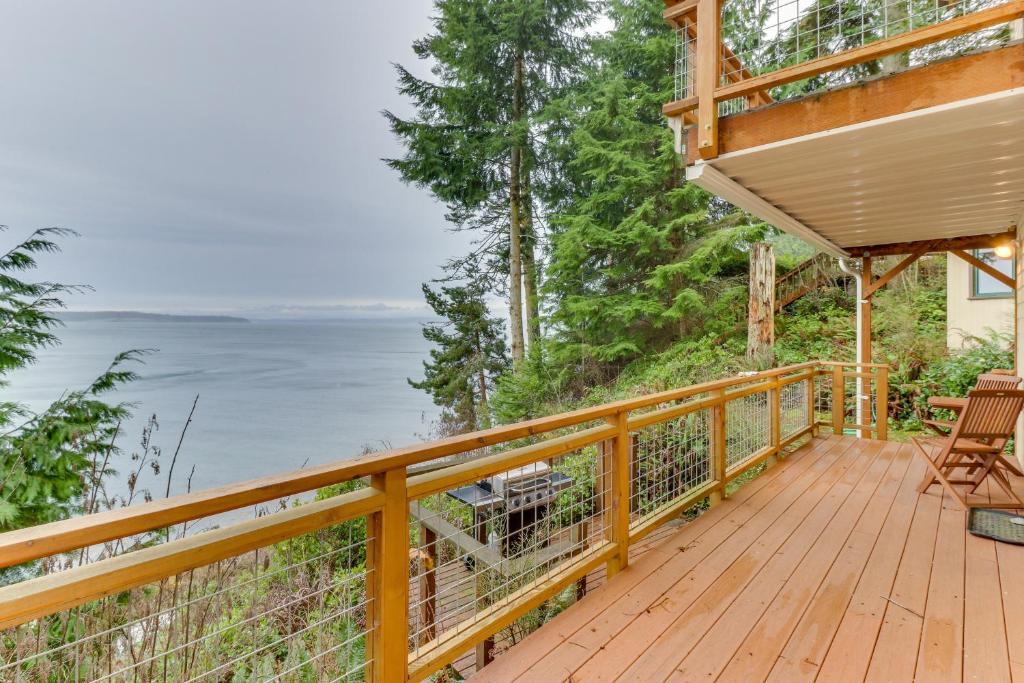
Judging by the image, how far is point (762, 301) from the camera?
8.76m

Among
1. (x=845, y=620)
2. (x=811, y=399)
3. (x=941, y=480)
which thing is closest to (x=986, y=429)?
(x=941, y=480)

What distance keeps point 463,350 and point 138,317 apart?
21.1m

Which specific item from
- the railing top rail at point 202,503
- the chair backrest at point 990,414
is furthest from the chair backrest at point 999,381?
the railing top rail at point 202,503

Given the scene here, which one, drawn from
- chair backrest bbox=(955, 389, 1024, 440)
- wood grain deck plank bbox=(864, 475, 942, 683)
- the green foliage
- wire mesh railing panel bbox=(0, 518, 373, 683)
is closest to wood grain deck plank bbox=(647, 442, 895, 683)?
wood grain deck plank bbox=(864, 475, 942, 683)

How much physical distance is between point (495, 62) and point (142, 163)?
20.5m

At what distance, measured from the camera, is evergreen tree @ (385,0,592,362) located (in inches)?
456

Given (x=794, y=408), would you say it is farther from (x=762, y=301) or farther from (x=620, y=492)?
(x=620, y=492)

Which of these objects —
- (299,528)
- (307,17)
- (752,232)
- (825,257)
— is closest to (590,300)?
(752,232)

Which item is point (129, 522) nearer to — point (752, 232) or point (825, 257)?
point (752, 232)

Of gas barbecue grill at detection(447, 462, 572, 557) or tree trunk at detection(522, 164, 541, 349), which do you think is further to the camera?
tree trunk at detection(522, 164, 541, 349)

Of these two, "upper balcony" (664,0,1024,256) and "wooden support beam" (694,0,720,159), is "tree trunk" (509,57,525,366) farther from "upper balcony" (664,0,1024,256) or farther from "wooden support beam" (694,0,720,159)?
"wooden support beam" (694,0,720,159)

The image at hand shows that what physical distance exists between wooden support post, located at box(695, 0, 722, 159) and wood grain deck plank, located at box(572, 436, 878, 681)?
8.18ft

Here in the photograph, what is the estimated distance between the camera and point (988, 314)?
320 inches

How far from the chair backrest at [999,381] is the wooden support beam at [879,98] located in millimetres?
3632
